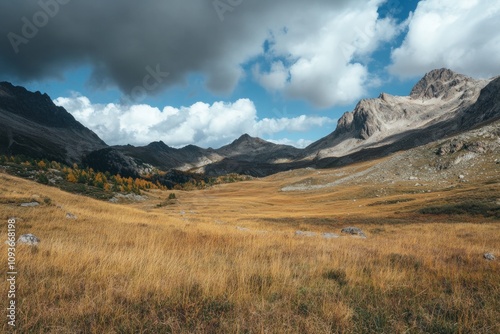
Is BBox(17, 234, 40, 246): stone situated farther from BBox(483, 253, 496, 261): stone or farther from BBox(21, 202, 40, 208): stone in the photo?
BBox(483, 253, 496, 261): stone

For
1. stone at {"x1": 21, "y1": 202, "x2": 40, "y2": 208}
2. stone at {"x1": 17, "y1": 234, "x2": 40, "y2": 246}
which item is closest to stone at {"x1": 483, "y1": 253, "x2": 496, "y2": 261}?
stone at {"x1": 17, "y1": 234, "x2": 40, "y2": 246}

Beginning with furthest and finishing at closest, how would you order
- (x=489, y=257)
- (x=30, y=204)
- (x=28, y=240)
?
(x=30, y=204) < (x=489, y=257) < (x=28, y=240)

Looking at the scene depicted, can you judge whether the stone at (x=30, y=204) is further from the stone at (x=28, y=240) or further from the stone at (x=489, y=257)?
the stone at (x=489, y=257)

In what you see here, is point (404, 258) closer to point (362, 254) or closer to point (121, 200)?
point (362, 254)

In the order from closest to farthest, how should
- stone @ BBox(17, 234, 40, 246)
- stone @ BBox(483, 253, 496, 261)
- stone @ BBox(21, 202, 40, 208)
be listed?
1. stone @ BBox(17, 234, 40, 246)
2. stone @ BBox(483, 253, 496, 261)
3. stone @ BBox(21, 202, 40, 208)

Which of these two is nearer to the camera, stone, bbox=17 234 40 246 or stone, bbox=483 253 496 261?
stone, bbox=17 234 40 246

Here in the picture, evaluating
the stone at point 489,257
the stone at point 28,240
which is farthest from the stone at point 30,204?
the stone at point 489,257

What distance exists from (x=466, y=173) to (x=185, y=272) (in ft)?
331

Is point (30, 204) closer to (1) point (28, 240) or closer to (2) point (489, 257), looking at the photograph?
(1) point (28, 240)

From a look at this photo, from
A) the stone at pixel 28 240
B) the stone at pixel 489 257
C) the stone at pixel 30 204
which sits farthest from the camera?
the stone at pixel 30 204

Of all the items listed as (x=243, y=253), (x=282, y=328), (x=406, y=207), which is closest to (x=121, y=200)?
(x=406, y=207)

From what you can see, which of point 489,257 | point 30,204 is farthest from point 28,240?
point 489,257

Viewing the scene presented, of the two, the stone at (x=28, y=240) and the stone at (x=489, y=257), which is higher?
the stone at (x=28, y=240)

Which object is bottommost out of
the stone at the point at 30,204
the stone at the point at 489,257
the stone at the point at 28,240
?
the stone at the point at 489,257
